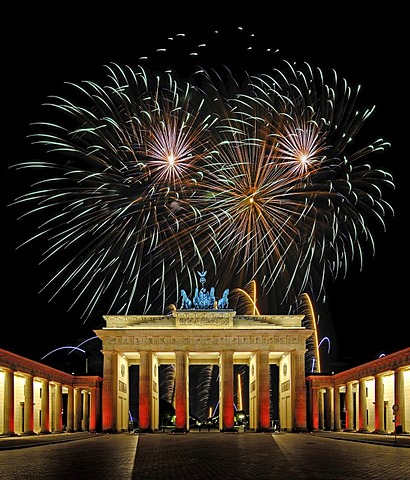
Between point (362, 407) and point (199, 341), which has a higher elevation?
point (199, 341)

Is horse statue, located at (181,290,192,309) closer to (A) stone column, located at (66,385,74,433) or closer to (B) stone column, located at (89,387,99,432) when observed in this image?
(B) stone column, located at (89,387,99,432)

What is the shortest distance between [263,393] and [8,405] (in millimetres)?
26067

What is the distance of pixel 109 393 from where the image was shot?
7219 centimetres

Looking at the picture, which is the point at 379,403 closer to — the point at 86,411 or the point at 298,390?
the point at 298,390

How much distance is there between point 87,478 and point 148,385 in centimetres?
5362

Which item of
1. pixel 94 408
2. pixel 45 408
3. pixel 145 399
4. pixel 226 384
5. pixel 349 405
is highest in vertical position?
pixel 226 384

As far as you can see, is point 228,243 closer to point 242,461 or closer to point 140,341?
point 242,461

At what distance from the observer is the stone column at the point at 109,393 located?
7144 cm

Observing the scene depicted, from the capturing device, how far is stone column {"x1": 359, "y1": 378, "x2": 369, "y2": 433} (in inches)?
2657

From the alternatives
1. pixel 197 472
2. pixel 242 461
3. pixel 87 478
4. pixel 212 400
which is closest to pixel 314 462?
pixel 242 461

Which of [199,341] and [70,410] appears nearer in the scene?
[199,341]

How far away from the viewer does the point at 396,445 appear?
1499 inches

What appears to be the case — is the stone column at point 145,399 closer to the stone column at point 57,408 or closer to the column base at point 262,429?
the stone column at point 57,408

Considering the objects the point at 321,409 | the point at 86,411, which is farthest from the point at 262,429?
the point at 86,411
